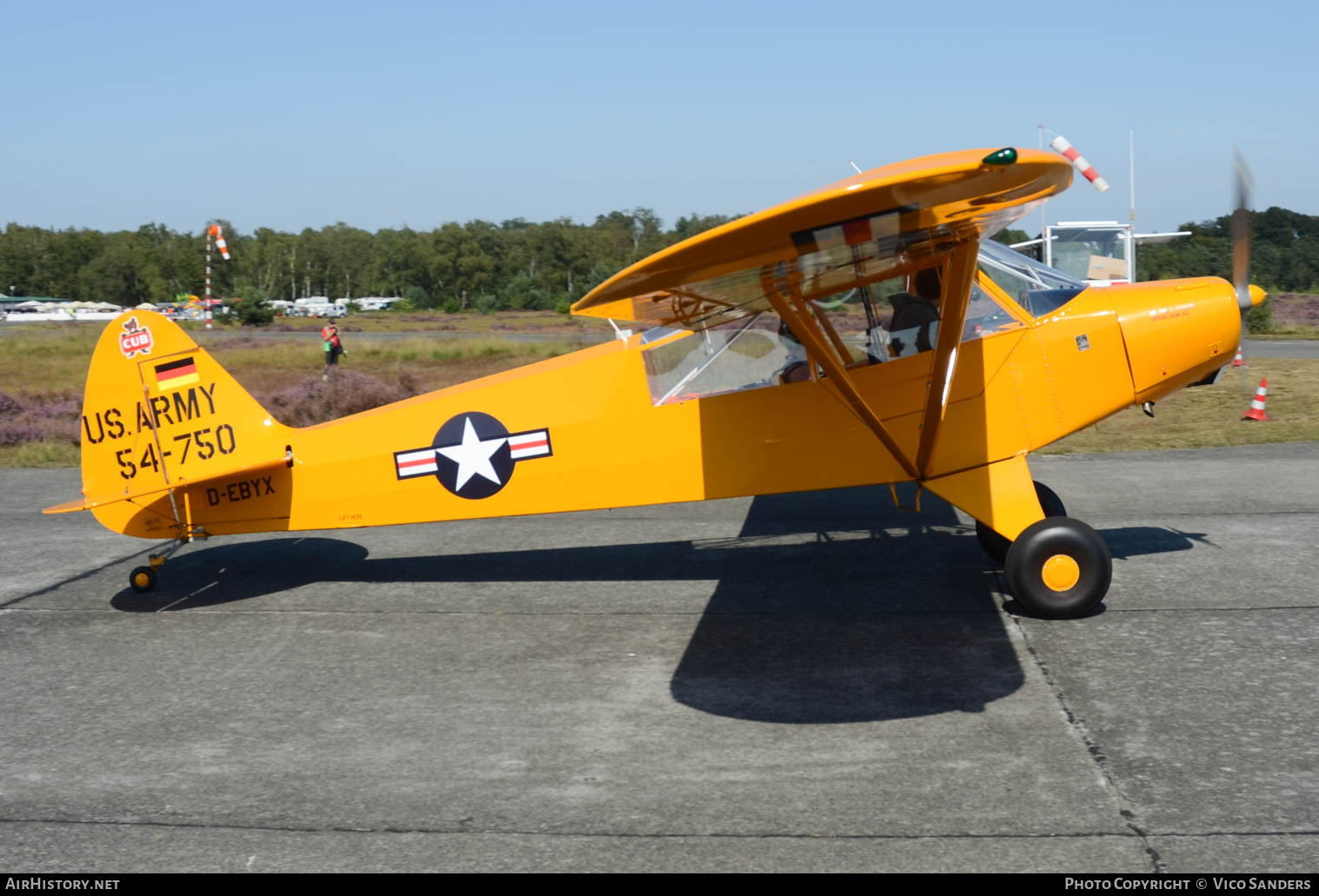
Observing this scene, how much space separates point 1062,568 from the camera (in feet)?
21.2

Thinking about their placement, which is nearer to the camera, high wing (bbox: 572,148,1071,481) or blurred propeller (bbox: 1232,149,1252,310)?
high wing (bbox: 572,148,1071,481)

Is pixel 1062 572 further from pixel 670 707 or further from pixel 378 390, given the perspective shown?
pixel 378 390

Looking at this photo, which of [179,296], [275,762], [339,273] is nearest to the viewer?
[275,762]

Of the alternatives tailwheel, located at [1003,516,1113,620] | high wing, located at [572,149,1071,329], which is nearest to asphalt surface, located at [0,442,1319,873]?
tailwheel, located at [1003,516,1113,620]

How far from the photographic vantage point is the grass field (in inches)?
555

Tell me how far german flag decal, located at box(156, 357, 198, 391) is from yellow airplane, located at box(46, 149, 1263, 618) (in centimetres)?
1

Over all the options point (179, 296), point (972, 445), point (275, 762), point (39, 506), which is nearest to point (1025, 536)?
point (972, 445)

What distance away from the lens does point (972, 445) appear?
22.8 ft

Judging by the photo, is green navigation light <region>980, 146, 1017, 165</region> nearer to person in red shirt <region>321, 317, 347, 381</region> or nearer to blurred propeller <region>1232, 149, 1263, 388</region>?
blurred propeller <region>1232, 149, 1263, 388</region>

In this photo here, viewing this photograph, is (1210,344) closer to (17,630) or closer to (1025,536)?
(1025,536)

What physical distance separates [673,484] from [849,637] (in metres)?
1.60

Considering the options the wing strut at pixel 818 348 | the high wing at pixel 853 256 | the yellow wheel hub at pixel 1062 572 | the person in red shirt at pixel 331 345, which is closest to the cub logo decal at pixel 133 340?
the high wing at pixel 853 256

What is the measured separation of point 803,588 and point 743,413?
135cm

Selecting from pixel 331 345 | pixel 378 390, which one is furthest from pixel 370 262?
pixel 378 390
